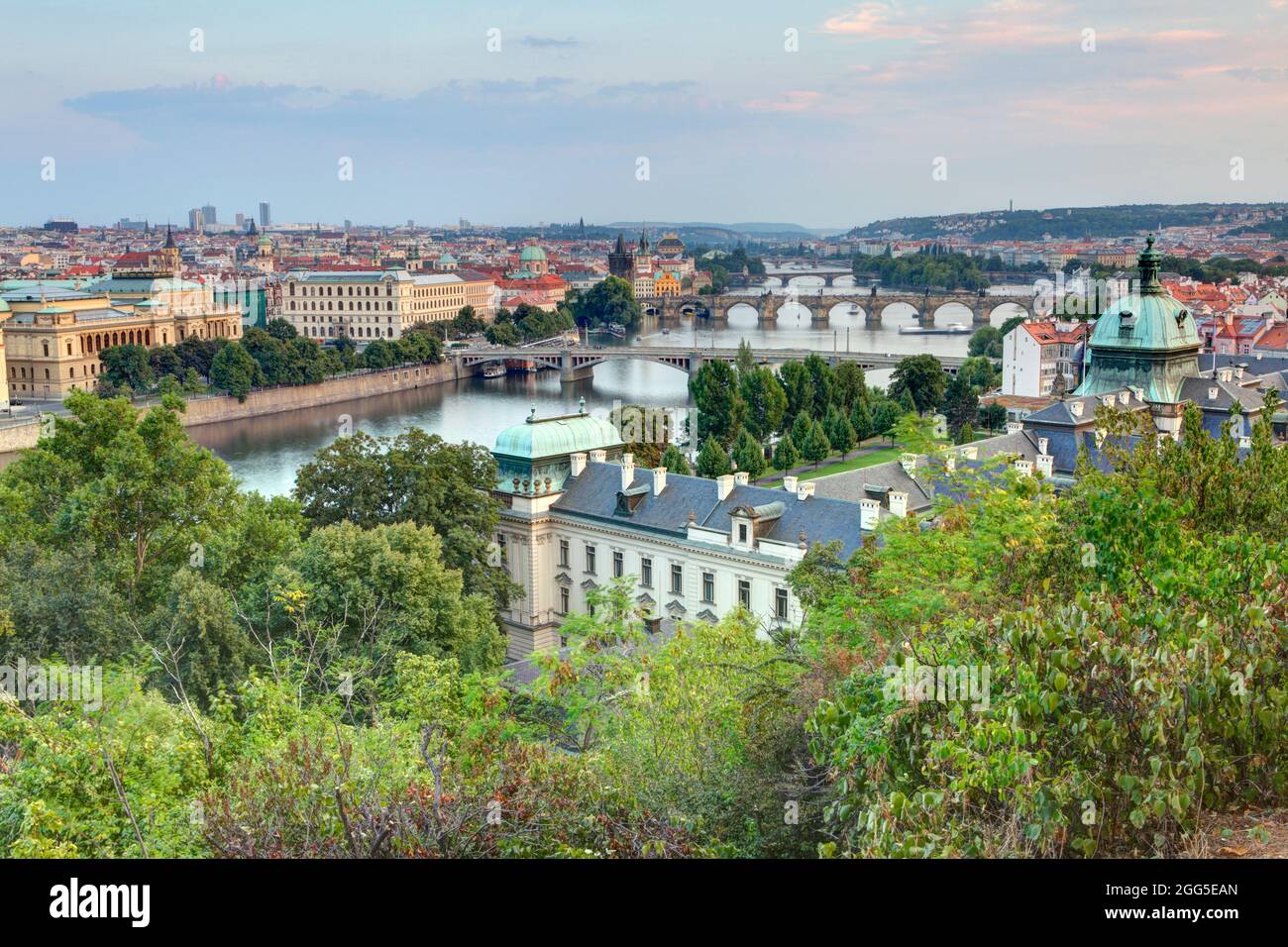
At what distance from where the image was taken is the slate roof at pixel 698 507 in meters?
16.4

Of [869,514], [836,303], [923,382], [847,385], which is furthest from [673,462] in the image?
[836,303]

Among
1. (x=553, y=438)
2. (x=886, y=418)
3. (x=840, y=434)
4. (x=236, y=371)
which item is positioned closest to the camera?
(x=553, y=438)

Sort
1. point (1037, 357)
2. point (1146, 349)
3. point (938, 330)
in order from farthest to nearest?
point (938, 330), point (1037, 357), point (1146, 349)

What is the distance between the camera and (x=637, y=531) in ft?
59.7

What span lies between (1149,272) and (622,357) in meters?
35.0

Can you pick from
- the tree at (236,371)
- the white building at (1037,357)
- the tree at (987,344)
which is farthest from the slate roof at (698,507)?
the tree at (987,344)

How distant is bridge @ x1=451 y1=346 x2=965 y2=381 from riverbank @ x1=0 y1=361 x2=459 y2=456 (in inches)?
70.6

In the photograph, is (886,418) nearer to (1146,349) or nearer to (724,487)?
(1146,349)

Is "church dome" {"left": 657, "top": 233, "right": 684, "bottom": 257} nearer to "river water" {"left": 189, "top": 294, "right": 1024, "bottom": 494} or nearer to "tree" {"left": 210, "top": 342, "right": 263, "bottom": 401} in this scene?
"river water" {"left": 189, "top": 294, "right": 1024, "bottom": 494}

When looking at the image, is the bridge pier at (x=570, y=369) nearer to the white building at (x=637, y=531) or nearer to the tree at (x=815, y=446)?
the tree at (x=815, y=446)

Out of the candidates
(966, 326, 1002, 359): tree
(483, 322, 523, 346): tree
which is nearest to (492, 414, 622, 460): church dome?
(966, 326, 1002, 359): tree

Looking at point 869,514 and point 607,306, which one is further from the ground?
point 607,306

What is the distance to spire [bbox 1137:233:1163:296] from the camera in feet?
85.1
